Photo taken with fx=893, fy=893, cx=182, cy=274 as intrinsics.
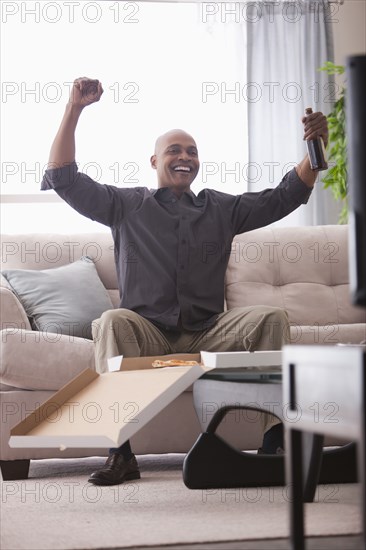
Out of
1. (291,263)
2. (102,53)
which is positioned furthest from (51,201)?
(291,263)

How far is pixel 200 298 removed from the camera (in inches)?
113

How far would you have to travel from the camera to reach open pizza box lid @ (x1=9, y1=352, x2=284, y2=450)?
1.92 meters

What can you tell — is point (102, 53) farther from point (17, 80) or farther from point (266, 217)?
point (266, 217)

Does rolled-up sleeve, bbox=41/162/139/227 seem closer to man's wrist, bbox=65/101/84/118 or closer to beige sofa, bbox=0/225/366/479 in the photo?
man's wrist, bbox=65/101/84/118

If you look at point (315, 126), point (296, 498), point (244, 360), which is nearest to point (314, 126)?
point (315, 126)

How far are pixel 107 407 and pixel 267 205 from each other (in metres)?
1.22

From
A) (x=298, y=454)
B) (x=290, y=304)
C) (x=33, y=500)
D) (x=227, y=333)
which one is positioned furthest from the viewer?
(x=290, y=304)

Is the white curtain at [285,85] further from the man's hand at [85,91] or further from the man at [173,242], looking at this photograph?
the man's hand at [85,91]

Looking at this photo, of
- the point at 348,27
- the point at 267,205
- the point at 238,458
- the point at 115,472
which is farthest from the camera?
the point at 348,27

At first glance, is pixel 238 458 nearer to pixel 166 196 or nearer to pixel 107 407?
pixel 107 407

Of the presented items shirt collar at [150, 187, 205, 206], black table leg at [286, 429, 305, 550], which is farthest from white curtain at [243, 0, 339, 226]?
black table leg at [286, 429, 305, 550]

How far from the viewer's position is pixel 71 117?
2764 mm

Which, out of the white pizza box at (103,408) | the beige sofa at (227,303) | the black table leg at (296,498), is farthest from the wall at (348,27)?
the black table leg at (296,498)

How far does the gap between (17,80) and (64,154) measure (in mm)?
2010
